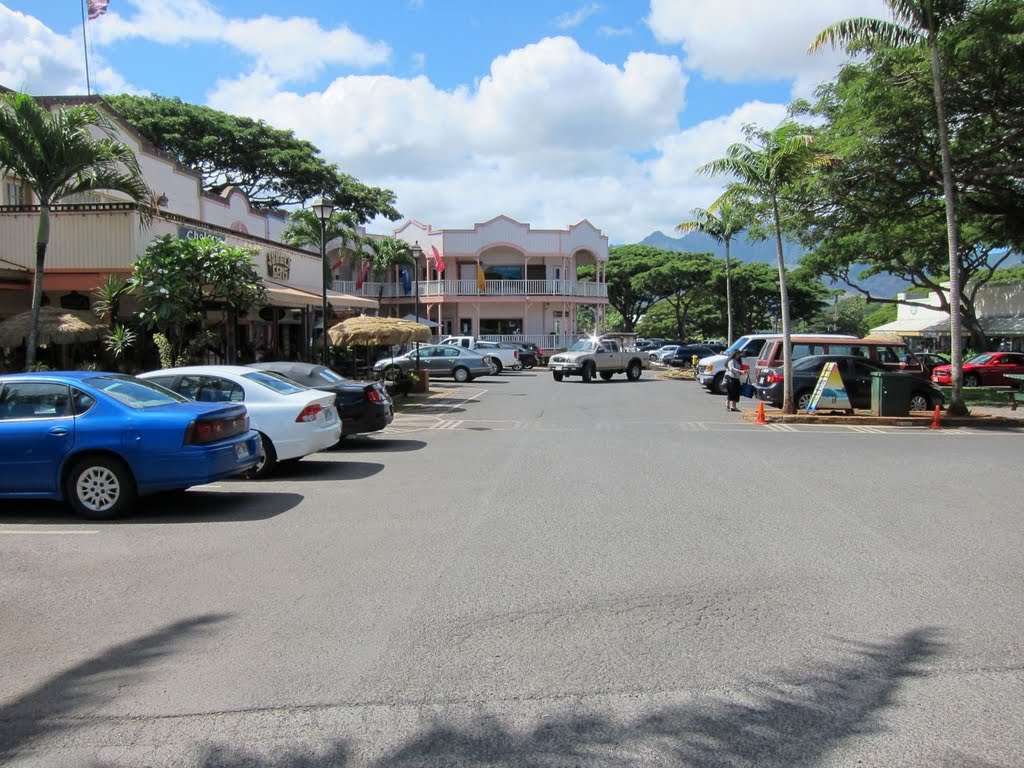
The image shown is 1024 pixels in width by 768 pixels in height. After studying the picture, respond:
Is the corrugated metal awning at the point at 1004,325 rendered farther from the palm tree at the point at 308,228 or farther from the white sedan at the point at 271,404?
the white sedan at the point at 271,404

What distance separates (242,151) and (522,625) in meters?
41.8

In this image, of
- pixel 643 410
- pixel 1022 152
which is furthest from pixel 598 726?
pixel 1022 152

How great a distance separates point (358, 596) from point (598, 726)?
2392 millimetres

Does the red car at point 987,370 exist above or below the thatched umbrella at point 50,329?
below

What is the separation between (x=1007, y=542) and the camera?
7070 mm

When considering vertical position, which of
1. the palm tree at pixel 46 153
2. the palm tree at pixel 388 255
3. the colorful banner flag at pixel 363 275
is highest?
the palm tree at pixel 388 255

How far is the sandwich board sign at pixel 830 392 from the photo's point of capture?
18266 mm

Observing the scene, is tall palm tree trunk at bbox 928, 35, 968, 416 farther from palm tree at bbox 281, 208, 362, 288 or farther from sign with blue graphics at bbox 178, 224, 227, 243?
palm tree at bbox 281, 208, 362, 288

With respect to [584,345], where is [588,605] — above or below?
below

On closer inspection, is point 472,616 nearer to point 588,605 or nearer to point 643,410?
point 588,605

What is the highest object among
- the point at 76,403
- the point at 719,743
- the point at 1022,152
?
the point at 1022,152

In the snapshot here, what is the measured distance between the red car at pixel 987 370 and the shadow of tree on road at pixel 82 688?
30983 mm

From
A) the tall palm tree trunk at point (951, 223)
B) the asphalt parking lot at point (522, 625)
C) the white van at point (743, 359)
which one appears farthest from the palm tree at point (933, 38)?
the asphalt parking lot at point (522, 625)

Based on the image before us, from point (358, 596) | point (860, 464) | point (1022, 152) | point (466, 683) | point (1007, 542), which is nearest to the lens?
point (466, 683)
